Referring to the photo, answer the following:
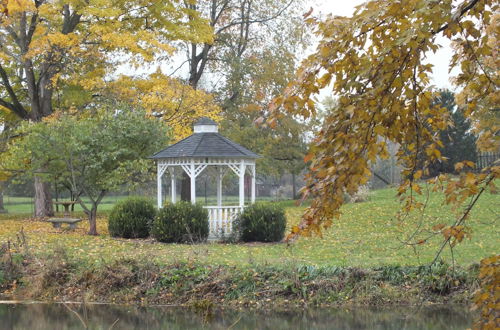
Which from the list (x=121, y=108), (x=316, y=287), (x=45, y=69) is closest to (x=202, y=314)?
(x=316, y=287)

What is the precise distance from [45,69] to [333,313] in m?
16.4

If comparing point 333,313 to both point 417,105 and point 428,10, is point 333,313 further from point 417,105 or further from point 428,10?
point 428,10

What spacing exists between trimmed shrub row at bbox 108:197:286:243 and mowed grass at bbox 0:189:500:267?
1.58 ft

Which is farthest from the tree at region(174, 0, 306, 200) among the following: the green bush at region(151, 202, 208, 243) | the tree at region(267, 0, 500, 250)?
the tree at region(267, 0, 500, 250)

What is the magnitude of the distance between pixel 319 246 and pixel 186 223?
3281 millimetres

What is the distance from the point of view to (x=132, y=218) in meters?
17.1

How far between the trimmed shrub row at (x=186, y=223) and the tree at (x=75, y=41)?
6730 millimetres

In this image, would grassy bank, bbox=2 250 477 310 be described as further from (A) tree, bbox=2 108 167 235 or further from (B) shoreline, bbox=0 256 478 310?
(A) tree, bbox=2 108 167 235

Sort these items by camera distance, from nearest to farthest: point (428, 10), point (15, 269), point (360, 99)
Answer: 1. point (428, 10)
2. point (360, 99)
3. point (15, 269)

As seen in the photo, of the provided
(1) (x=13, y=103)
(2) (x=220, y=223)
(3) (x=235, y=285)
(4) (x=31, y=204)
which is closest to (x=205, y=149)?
(2) (x=220, y=223)

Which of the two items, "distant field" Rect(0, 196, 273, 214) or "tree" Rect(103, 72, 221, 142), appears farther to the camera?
"distant field" Rect(0, 196, 273, 214)

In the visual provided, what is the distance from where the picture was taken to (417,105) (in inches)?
165

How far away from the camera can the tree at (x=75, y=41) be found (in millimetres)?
21448

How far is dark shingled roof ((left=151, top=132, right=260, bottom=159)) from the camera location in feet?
55.5
